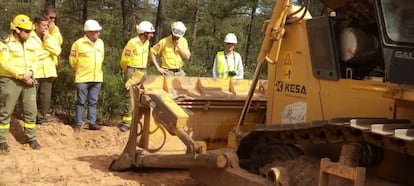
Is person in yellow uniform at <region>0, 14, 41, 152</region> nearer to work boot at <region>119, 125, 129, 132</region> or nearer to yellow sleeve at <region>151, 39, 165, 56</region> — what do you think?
work boot at <region>119, 125, 129, 132</region>

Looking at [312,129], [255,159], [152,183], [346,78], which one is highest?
[346,78]

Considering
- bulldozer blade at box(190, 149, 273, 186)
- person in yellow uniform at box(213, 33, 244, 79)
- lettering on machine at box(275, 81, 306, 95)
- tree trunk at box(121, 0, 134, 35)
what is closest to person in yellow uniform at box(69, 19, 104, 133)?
person in yellow uniform at box(213, 33, 244, 79)

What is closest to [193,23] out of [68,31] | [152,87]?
[68,31]

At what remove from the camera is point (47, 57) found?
901cm

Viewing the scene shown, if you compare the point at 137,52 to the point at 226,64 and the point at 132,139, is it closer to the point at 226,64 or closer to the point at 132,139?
the point at 226,64

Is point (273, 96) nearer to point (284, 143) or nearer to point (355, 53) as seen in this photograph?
point (284, 143)

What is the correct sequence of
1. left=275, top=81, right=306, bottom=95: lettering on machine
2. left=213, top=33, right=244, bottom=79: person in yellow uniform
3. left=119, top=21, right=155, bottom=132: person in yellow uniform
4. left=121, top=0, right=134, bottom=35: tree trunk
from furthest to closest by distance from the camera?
left=121, top=0, right=134, bottom=35: tree trunk, left=213, top=33, right=244, bottom=79: person in yellow uniform, left=119, top=21, right=155, bottom=132: person in yellow uniform, left=275, top=81, right=306, bottom=95: lettering on machine

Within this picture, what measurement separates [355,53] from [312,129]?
74cm

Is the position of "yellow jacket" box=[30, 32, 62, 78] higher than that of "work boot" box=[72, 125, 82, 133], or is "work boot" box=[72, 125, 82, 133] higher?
"yellow jacket" box=[30, 32, 62, 78]

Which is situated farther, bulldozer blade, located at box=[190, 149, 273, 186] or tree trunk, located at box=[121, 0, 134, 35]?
tree trunk, located at box=[121, 0, 134, 35]

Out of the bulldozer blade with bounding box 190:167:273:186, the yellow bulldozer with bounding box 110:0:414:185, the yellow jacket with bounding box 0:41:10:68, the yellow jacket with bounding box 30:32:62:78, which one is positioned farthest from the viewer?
the yellow jacket with bounding box 30:32:62:78

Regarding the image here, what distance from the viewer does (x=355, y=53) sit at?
15.1 ft

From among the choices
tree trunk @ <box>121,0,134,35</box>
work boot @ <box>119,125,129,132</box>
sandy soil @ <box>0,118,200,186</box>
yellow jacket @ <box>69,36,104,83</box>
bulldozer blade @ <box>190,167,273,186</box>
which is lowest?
sandy soil @ <box>0,118,200,186</box>

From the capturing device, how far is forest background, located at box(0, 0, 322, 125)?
10469 mm
